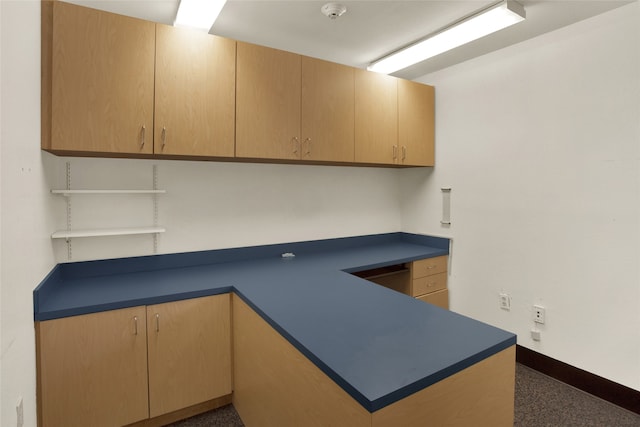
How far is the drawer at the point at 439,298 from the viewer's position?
2.96 meters

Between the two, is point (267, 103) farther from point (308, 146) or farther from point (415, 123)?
point (415, 123)

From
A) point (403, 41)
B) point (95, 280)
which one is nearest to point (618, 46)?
point (403, 41)

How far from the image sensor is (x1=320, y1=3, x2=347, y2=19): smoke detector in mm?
1965

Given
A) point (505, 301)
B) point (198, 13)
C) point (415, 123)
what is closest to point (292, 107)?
point (198, 13)

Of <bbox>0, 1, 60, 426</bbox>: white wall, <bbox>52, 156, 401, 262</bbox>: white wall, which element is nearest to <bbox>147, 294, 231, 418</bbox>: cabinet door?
<bbox>0, 1, 60, 426</bbox>: white wall

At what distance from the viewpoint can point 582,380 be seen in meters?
2.23

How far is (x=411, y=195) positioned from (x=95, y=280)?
280cm

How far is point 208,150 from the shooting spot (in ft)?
6.75

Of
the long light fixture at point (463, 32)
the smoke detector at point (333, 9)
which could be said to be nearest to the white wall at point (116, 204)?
the long light fixture at point (463, 32)

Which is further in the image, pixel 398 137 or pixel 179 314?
pixel 398 137

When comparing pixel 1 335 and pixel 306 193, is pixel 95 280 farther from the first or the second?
pixel 306 193

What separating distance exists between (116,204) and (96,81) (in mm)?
770

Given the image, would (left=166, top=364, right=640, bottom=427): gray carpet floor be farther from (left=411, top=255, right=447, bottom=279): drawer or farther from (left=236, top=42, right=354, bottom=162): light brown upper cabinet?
(left=236, top=42, right=354, bottom=162): light brown upper cabinet

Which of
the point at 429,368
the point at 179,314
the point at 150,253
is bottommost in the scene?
the point at 179,314
